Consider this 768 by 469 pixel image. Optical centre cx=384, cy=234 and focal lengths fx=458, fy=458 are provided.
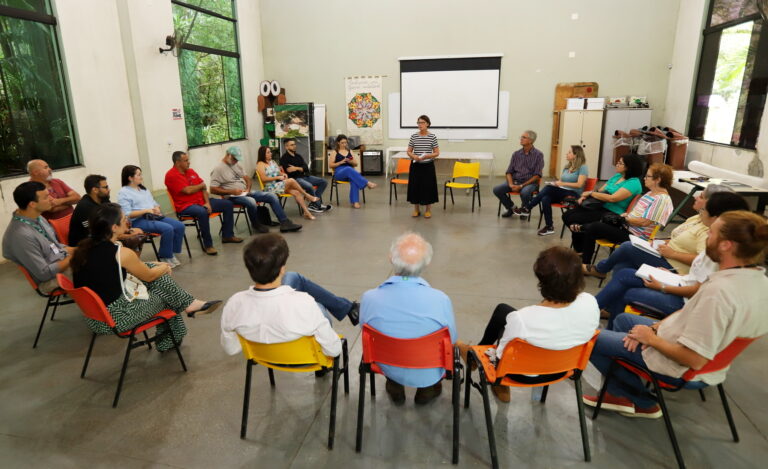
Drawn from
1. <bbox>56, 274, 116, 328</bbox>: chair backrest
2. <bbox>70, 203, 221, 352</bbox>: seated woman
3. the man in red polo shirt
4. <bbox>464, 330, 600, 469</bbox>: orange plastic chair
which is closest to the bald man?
the man in red polo shirt

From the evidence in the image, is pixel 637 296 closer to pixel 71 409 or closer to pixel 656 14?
pixel 71 409

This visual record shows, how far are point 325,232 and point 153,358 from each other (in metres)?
3.11

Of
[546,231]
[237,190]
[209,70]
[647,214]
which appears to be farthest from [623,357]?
[209,70]

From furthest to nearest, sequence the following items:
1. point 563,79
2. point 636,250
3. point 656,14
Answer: point 563,79
point 656,14
point 636,250

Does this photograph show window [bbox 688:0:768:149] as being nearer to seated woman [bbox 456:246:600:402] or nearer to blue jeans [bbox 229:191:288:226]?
seated woman [bbox 456:246:600:402]

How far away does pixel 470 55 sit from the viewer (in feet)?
30.5

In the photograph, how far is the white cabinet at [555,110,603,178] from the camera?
8.63m

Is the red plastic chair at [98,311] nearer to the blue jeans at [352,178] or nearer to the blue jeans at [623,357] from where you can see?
the blue jeans at [623,357]

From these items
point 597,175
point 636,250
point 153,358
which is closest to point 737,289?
point 636,250

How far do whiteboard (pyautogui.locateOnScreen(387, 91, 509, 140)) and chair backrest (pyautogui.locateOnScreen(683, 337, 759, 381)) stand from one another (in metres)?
8.23

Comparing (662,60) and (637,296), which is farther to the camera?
(662,60)

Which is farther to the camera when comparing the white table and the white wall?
the white wall

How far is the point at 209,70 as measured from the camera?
8.51 metres

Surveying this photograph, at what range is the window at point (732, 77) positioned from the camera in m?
6.21
